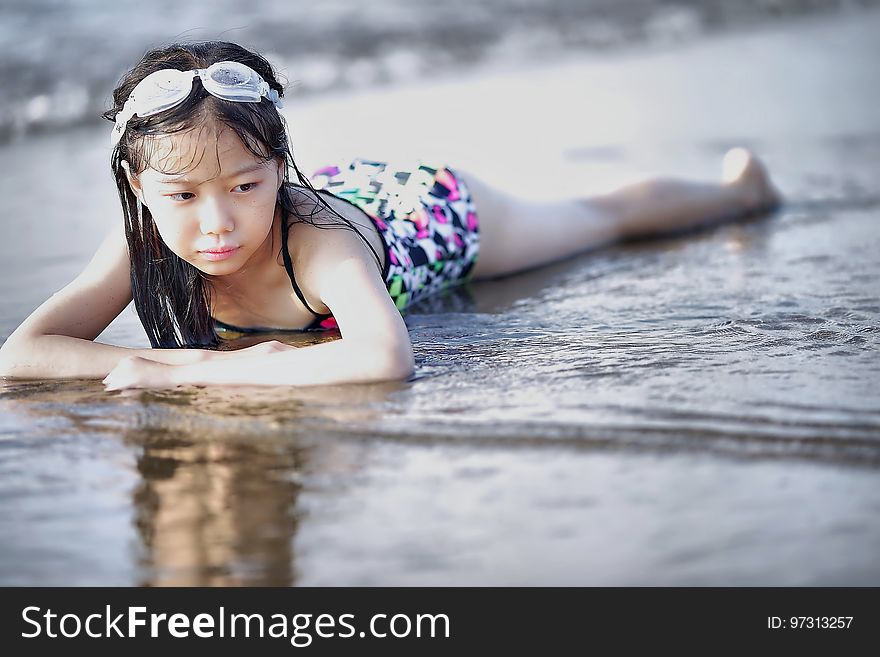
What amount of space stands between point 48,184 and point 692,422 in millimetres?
4223

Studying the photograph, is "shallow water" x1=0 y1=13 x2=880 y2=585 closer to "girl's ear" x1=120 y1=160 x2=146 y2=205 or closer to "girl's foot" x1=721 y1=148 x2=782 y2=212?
"girl's ear" x1=120 y1=160 x2=146 y2=205

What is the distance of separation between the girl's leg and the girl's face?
133cm

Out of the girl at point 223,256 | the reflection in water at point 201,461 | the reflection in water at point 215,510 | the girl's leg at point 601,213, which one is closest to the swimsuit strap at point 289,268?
the girl at point 223,256

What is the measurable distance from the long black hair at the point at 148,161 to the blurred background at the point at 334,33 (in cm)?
493

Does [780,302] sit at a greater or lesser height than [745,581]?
greater

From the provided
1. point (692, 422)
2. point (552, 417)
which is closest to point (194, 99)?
point (552, 417)

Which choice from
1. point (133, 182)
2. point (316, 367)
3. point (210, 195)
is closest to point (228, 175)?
point (210, 195)

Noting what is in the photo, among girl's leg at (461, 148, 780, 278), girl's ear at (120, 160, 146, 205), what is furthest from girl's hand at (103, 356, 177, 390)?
girl's leg at (461, 148, 780, 278)

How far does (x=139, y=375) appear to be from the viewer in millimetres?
2680

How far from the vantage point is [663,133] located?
660 cm

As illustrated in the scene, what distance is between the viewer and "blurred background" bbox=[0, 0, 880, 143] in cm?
848

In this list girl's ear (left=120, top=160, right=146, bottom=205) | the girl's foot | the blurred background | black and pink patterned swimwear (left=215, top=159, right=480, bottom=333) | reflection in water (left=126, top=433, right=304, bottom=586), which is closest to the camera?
reflection in water (left=126, top=433, right=304, bottom=586)

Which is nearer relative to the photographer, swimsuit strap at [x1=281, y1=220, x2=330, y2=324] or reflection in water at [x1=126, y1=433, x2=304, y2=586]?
reflection in water at [x1=126, y1=433, x2=304, y2=586]
